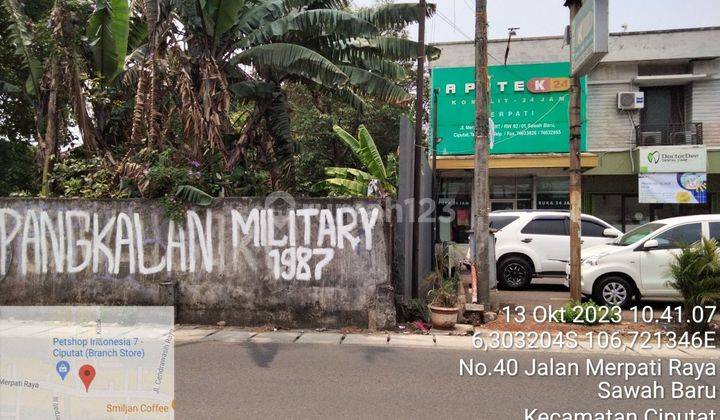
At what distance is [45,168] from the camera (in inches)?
372

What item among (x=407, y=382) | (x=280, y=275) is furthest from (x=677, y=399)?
(x=280, y=275)

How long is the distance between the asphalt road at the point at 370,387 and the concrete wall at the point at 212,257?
4.43 ft

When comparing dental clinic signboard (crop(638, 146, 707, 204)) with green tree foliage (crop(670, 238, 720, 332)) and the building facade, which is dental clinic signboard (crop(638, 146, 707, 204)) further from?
green tree foliage (crop(670, 238, 720, 332))

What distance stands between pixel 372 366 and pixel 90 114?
27.3 feet

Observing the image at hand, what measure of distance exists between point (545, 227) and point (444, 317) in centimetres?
561

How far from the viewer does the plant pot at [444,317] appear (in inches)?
304

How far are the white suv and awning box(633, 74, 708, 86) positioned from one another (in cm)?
785

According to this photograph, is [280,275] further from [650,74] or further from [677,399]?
[650,74]

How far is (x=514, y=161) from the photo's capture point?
16625 millimetres

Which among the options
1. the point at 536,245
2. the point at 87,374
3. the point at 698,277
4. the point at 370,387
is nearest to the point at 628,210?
the point at 536,245

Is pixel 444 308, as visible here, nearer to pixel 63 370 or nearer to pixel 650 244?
pixel 650 244

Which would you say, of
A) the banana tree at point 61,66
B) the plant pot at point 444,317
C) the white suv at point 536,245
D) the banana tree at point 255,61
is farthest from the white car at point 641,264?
the banana tree at point 61,66

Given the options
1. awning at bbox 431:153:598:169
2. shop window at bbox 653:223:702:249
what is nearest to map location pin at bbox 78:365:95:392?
shop window at bbox 653:223:702:249

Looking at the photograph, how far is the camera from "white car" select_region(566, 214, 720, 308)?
29.6 ft
